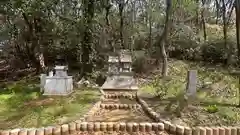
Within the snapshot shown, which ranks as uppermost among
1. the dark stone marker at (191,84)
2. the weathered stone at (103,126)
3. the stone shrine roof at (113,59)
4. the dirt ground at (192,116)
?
the stone shrine roof at (113,59)

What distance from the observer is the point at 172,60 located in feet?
45.4

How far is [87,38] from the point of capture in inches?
396

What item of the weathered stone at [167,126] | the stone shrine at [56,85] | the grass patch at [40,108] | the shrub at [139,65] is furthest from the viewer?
the shrub at [139,65]

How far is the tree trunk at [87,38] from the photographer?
32.0 feet

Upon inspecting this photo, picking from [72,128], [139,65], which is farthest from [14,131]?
[139,65]

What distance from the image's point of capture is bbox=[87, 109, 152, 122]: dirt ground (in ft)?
17.9

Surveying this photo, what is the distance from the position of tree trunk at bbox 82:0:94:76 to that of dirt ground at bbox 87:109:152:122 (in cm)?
418

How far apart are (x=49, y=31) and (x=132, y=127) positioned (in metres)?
8.40

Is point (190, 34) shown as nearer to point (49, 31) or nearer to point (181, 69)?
point (181, 69)

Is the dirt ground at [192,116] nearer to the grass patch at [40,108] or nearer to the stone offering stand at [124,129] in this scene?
the stone offering stand at [124,129]

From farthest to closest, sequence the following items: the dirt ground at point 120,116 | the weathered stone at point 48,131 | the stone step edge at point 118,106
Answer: the stone step edge at point 118,106 < the dirt ground at point 120,116 < the weathered stone at point 48,131

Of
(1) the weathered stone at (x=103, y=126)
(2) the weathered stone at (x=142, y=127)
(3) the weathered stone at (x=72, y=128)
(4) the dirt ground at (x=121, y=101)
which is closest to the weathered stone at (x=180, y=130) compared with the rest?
(2) the weathered stone at (x=142, y=127)

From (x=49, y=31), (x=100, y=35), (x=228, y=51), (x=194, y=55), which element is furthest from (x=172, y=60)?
(x=49, y=31)

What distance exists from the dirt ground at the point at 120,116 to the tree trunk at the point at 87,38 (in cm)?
418
